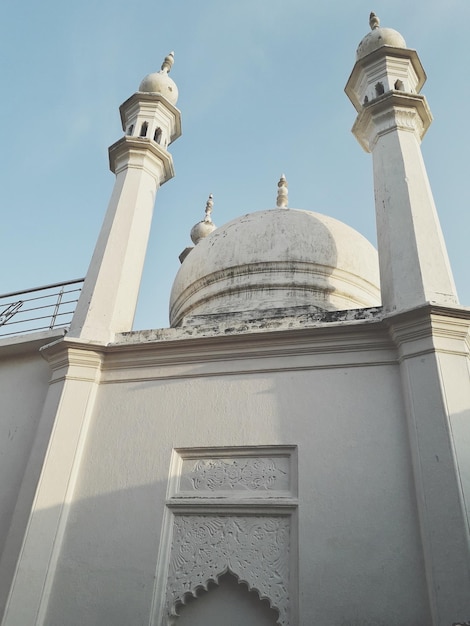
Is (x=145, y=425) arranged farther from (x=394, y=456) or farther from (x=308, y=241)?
(x=308, y=241)

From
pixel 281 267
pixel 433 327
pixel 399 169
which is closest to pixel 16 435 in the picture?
pixel 281 267

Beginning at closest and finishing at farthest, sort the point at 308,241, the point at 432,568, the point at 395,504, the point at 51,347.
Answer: the point at 432,568 → the point at 395,504 → the point at 51,347 → the point at 308,241

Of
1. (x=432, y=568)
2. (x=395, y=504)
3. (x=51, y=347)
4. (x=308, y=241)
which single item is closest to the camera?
(x=432, y=568)

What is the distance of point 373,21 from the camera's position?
7.15m

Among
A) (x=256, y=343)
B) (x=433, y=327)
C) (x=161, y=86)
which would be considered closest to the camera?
(x=433, y=327)

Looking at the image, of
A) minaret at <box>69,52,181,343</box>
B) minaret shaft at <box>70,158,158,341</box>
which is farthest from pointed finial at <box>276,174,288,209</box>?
minaret shaft at <box>70,158,158,341</box>

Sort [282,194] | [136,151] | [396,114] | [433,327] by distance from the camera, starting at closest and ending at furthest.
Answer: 1. [433,327]
2. [396,114]
3. [136,151]
4. [282,194]

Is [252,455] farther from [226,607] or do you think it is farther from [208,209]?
[208,209]

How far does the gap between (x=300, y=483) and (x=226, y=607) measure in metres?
1.01

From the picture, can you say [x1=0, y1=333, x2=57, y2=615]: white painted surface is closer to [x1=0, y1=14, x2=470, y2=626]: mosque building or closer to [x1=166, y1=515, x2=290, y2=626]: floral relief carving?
[x1=0, y1=14, x2=470, y2=626]: mosque building

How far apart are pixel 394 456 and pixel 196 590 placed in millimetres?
1712

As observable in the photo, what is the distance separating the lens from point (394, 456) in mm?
3863

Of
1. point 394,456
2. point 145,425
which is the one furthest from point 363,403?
point 145,425

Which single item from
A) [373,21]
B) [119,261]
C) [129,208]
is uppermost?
[373,21]
